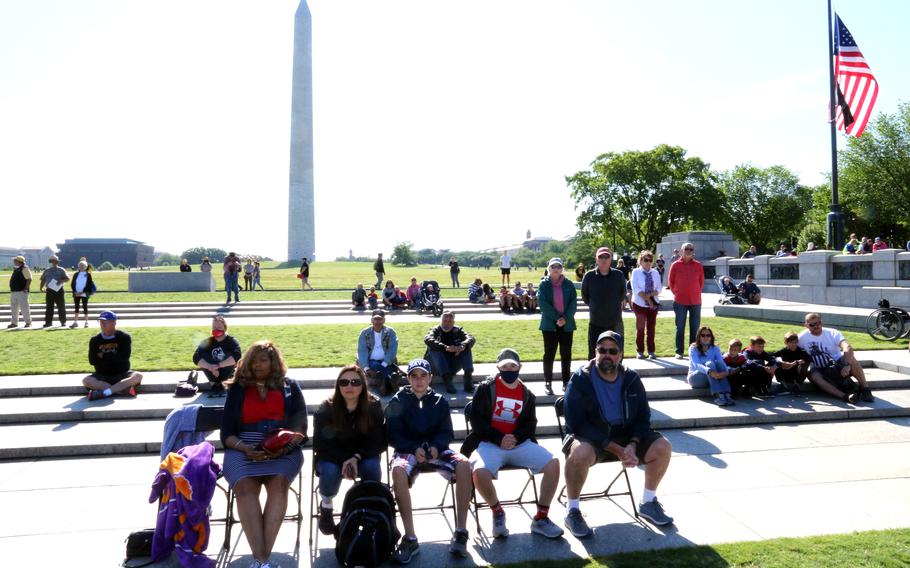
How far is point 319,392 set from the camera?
372 inches

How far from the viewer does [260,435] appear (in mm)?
5047

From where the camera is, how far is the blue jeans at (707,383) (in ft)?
29.9

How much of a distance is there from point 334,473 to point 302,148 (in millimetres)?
58638

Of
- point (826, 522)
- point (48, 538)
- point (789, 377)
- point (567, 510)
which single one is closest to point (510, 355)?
point (567, 510)

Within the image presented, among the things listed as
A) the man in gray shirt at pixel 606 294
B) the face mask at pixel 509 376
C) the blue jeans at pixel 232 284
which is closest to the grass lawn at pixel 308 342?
the man in gray shirt at pixel 606 294

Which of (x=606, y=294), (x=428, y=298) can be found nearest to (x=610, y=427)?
(x=606, y=294)

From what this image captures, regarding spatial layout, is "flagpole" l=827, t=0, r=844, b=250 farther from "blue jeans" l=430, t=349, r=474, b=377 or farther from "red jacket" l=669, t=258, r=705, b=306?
"blue jeans" l=430, t=349, r=474, b=377

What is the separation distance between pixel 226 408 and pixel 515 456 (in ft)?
8.10

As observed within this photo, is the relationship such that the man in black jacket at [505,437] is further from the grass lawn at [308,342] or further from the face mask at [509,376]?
the grass lawn at [308,342]

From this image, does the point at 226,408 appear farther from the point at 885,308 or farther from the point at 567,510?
the point at 885,308

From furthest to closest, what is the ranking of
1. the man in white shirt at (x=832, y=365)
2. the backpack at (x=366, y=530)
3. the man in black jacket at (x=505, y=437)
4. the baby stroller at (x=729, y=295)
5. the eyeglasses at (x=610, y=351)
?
the baby stroller at (x=729, y=295) → the man in white shirt at (x=832, y=365) → the eyeglasses at (x=610, y=351) → the man in black jacket at (x=505, y=437) → the backpack at (x=366, y=530)

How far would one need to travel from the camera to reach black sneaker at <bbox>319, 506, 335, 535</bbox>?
4918 mm

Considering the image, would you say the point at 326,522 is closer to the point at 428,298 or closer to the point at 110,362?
A: the point at 110,362

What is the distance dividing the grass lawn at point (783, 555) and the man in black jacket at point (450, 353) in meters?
5.16
